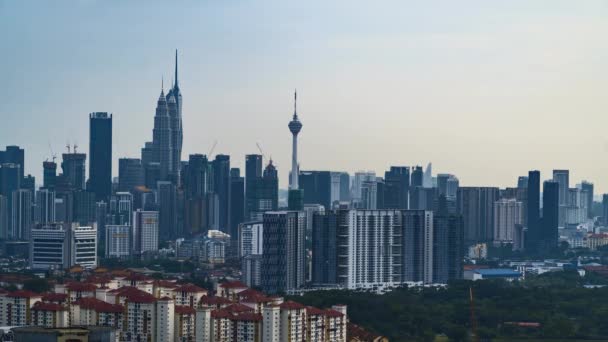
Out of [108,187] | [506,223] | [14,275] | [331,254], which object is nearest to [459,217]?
[331,254]

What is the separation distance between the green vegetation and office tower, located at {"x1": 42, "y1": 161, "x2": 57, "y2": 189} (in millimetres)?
15773

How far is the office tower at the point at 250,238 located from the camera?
25123 millimetres

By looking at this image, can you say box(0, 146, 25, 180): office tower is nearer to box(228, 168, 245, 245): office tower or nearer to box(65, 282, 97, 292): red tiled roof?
box(228, 168, 245, 245): office tower

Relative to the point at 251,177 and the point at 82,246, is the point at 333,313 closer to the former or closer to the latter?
the point at 82,246

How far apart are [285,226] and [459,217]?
3313mm

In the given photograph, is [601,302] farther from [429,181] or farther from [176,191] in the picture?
[429,181]

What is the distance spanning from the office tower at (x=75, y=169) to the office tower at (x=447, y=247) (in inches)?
527

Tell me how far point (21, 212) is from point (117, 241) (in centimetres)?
320

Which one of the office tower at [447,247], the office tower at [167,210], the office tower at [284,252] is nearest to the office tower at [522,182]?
the office tower at [167,210]

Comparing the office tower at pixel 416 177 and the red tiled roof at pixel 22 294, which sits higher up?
the office tower at pixel 416 177

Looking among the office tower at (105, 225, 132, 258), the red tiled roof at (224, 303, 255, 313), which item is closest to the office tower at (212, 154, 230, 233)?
the office tower at (105, 225, 132, 258)

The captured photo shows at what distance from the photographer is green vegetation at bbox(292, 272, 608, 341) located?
15172 mm

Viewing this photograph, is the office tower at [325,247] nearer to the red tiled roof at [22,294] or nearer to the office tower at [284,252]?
the office tower at [284,252]

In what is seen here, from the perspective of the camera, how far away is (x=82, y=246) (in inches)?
967
